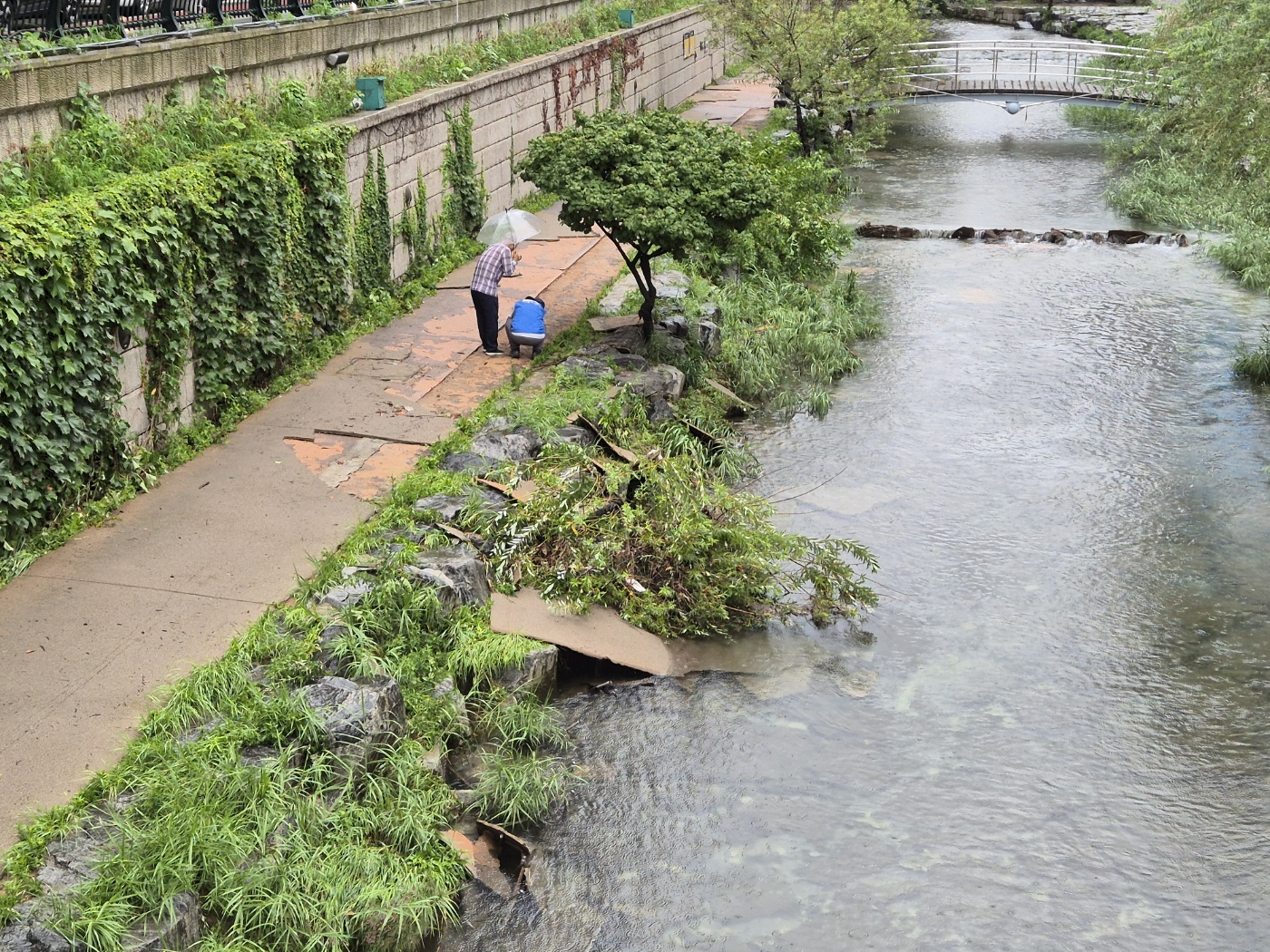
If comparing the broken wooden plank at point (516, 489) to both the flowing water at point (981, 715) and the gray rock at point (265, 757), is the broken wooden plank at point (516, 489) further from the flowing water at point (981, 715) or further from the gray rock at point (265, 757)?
the gray rock at point (265, 757)

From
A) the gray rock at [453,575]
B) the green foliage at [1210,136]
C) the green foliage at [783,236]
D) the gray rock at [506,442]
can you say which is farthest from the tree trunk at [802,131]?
the gray rock at [453,575]

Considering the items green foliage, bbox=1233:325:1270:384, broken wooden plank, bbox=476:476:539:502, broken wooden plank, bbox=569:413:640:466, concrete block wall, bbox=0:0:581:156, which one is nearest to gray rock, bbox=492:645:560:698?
broken wooden plank, bbox=476:476:539:502

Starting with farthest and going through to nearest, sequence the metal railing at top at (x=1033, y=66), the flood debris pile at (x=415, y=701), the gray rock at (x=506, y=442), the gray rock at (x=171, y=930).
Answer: the metal railing at top at (x=1033, y=66) < the gray rock at (x=506, y=442) < the flood debris pile at (x=415, y=701) < the gray rock at (x=171, y=930)

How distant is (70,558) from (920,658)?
19.2 ft

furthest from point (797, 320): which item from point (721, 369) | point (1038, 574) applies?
point (1038, 574)

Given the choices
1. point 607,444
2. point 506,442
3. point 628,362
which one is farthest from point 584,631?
point 628,362

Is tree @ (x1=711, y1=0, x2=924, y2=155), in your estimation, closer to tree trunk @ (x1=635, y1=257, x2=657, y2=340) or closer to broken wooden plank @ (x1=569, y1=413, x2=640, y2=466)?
tree trunk @ (x1=635, y1=257, x2=657, y2=340)

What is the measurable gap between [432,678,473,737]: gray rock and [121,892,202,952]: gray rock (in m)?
2.15

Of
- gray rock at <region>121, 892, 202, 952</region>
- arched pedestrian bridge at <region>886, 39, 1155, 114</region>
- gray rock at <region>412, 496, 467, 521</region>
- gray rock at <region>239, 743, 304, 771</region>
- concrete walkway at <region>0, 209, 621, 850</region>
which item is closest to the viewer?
gray rock at <region>121, 892, 202, 952</region>

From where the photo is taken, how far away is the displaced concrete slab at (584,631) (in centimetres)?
858

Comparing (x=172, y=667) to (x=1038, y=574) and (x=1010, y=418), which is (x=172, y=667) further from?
(x=1010, y=418)

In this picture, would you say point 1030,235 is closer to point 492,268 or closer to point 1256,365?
point 1256,365

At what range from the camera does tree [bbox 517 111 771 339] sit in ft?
40.2

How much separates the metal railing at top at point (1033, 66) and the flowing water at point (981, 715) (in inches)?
622
